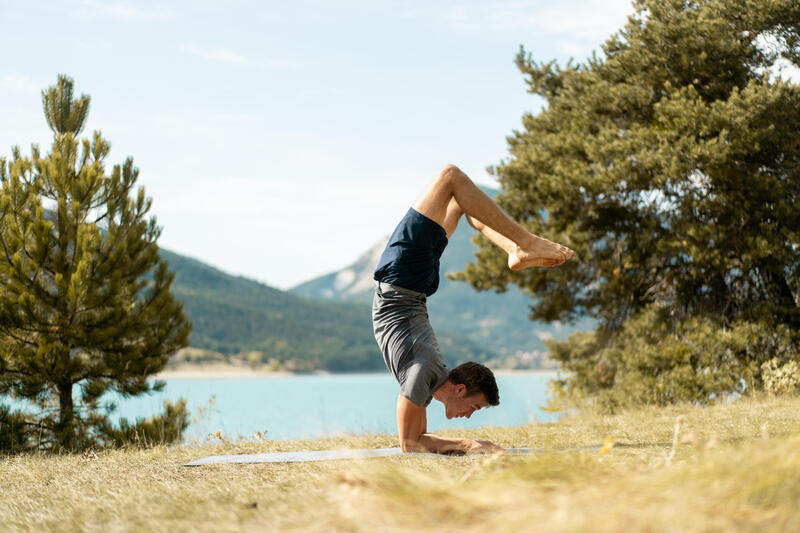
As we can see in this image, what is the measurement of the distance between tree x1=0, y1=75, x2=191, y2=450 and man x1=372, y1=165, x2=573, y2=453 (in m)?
5.39

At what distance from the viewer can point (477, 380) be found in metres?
4.05

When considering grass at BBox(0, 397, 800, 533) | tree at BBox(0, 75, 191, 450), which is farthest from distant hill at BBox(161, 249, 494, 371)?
grass at BBox(0, 397, 800, 533)

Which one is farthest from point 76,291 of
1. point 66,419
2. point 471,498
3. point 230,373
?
point 230,373

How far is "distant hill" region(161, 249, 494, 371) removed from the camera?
339 ft

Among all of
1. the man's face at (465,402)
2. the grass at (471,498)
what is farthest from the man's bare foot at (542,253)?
the grass at (471,498)

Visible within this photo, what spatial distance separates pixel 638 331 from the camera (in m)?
12.2

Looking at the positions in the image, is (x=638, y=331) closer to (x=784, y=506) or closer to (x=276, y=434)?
(x=276, y=434)

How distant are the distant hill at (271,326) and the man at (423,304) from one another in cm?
9491

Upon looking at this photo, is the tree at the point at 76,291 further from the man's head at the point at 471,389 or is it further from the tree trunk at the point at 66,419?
the man's head at the point at 471,389

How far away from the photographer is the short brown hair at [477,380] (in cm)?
405

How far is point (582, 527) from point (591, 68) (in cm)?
1319

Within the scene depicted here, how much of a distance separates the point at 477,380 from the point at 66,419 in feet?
21.7

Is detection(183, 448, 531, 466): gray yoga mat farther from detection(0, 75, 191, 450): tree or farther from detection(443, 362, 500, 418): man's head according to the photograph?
detection(0, 75, 191, 450): tree

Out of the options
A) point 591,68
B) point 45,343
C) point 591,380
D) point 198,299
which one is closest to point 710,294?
point 591,380
